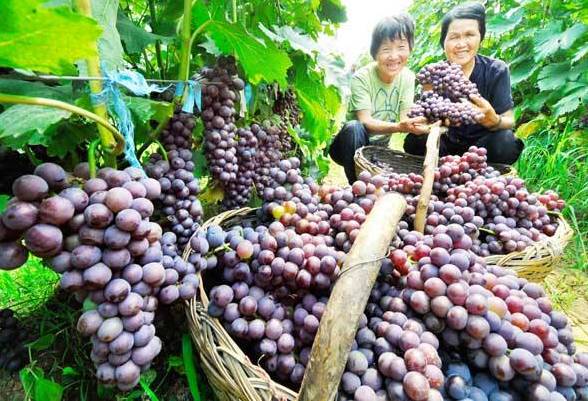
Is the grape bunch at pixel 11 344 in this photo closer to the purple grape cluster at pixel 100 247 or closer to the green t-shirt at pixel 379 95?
the purple grape cluster at pixel 100 247

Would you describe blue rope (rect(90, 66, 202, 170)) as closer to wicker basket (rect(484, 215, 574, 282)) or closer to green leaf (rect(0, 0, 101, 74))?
green leaf (rect(0, 0, 101, 74))

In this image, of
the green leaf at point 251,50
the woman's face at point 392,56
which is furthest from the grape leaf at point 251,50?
the woman's face at point 392,56

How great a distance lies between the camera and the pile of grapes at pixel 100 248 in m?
0.61

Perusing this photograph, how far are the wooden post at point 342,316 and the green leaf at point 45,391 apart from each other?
2.15 ft

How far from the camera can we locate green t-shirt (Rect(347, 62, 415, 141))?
8.40 feet

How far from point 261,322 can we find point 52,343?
704 mm

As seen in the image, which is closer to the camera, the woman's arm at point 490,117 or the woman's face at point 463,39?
the woman's arm at point 490,117

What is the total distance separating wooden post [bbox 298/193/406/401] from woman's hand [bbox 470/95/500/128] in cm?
130

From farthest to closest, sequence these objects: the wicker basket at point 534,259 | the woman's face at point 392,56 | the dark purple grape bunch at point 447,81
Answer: the woman's face at point 392,56
the dark purple grape bunch at point 447,81
the wicker basket at point 534,259

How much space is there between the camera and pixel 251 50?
3.23ft

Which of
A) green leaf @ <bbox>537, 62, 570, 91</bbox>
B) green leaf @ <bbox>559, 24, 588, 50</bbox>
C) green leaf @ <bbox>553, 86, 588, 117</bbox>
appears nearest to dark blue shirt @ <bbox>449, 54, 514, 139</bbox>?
green leaf @ <bbox>553, 86, 588, 117</bbox>

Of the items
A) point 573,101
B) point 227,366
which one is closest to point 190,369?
point 227,366

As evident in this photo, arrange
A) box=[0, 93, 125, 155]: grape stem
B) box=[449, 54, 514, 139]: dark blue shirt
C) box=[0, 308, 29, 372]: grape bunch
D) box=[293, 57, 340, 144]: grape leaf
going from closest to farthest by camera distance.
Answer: box=[0, 93, 125, 155]: grape stem
box=[0, 308, 29, 372]: grape bunch
box=[293, 57, 340, 144]: grape leaf
box=[449, 54, 514, 139]: dark blue shirt

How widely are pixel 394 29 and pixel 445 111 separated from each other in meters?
1.05
